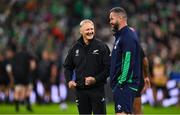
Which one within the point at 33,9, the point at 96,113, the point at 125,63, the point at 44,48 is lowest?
the point at 96,113

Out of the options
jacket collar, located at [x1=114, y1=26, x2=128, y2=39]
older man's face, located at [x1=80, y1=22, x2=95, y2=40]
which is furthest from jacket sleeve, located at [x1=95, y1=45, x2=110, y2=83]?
jacket collar, located at [x1=114, y1=26, x2=128, y2=39]

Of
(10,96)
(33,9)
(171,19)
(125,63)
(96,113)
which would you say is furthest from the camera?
(33,9)

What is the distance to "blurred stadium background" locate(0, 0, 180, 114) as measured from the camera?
85.9ft

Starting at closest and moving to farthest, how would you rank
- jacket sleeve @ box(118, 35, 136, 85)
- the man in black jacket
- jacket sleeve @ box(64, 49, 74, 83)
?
jacket sleeve @ box(118, 35, 136, 85) → the man in black jacket → jacket sleeve @ box(64, 49, 74, 83)

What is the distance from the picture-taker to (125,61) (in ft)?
40.7

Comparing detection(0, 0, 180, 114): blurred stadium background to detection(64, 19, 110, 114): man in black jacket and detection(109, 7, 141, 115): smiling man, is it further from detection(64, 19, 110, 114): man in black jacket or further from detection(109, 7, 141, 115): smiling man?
detection(109, 7, 141, 115): smiling man

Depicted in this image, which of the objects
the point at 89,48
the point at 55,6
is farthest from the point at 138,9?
the point at 89,48

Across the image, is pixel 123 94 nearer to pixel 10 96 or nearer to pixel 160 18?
pixel 10 96

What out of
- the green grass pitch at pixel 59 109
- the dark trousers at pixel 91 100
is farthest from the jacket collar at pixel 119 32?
the green grass pitch at pixel 59 109

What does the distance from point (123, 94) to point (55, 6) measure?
20.4 meters

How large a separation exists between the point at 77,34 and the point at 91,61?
16108 millimetres

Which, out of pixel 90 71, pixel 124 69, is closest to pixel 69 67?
pixel 90 71

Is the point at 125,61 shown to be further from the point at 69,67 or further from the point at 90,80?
the point at 69,67

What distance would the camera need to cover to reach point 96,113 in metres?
13.7
